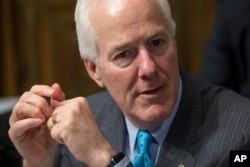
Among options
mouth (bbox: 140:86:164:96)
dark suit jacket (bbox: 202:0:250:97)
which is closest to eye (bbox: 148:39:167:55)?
mouth (bbox: 140:86:164:96)

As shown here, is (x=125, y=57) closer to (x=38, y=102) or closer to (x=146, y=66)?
(x=146, y=66)

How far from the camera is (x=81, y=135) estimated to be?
1.64 m

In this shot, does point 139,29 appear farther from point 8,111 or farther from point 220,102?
point 8,111

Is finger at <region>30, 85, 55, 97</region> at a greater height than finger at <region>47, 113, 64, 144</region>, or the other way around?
finger at <region>30, 85, 55, 97</region>

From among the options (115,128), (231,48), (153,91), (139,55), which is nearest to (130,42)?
(139,55)

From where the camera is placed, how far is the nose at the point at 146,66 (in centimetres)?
160

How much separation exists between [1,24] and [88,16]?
117 inches

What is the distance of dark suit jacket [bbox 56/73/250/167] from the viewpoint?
1.62 m

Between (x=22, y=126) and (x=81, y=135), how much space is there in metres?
0.23

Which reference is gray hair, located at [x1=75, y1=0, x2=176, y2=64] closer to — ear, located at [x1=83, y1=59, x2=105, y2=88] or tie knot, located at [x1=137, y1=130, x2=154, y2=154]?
ear, located at [x1=83, y1=59, x2=105, y2=88]

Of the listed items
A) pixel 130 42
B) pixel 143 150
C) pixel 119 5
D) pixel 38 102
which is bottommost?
pixel 143 150

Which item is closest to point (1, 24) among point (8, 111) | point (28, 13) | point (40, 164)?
point (28, 13)

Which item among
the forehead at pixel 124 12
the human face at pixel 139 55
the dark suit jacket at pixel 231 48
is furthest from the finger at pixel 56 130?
the dark suit jacket at pixel 231 48

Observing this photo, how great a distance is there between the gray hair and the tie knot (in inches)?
10.8
